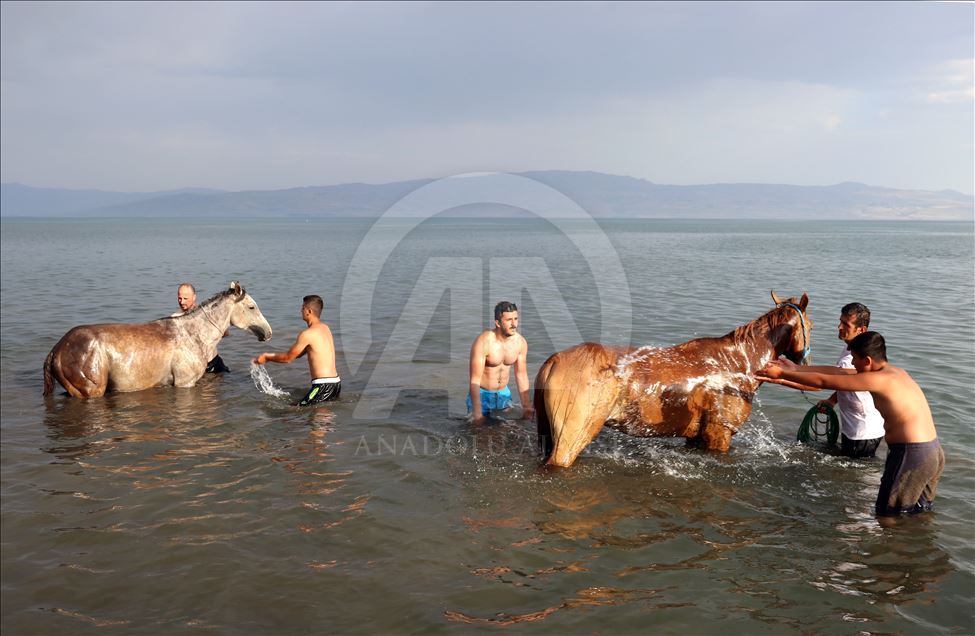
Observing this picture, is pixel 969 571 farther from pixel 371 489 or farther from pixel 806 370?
pixel 371 489

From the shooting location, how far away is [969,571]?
5801mm

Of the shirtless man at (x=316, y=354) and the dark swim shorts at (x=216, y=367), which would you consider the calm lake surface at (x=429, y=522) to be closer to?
the shirtless man at (x=316, y=354)

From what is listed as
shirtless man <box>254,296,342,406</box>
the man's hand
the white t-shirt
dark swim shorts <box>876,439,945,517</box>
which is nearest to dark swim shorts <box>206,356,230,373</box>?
shirtless man <box>254,296,342,406</box>

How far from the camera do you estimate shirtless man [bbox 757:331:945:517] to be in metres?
6.10

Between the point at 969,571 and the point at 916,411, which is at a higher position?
the point at 916,411

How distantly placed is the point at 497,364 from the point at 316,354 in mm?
3151

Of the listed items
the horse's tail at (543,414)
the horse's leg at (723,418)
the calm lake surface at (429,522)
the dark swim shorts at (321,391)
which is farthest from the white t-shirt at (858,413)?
the dark swim shorts at (321,391)

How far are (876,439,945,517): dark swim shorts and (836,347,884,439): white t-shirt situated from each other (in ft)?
5.19

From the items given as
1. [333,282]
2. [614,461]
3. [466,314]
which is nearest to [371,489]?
[614,461]

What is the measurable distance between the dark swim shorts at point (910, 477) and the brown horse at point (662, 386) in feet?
5.36

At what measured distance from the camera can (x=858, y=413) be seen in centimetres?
810

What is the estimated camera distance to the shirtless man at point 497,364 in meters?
8.76

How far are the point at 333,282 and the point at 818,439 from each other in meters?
27.9
